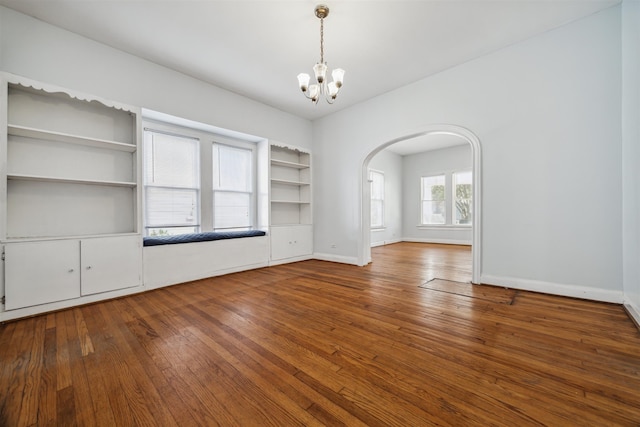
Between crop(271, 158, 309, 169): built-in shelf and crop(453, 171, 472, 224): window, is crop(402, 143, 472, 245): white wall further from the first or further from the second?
crop(271, 158, 309, 169): built-in shelf

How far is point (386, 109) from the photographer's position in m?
4.45

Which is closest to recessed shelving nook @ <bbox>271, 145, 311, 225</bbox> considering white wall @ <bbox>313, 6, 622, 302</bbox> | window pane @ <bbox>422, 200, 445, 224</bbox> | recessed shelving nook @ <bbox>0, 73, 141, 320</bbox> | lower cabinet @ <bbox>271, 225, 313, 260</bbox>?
lower cabinet @ <bbox>271, 225, 313, 260</bbox>

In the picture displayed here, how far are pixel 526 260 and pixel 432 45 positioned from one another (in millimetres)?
3021

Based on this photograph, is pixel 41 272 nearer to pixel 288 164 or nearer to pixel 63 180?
pixel 63 180

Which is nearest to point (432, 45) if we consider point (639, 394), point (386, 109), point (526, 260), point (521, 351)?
point (386, 109)

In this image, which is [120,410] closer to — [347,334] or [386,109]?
[347,334]

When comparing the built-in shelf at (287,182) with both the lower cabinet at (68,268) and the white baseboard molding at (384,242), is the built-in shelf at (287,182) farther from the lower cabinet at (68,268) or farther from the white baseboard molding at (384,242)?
the white baseboard molding at (384,242)

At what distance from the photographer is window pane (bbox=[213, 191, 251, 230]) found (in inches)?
176

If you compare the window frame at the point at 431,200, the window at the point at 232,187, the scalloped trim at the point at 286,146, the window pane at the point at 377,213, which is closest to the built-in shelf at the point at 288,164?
the scalloped trim at the point at 286,146

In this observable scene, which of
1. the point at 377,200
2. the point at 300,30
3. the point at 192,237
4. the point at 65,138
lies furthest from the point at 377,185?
Result: the point at 65,138

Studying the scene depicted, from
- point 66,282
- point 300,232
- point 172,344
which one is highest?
point 300,232

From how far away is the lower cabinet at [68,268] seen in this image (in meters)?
2.41

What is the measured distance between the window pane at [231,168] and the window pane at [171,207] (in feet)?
1.71

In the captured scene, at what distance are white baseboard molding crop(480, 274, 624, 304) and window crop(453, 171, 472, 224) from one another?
518 centimetres
